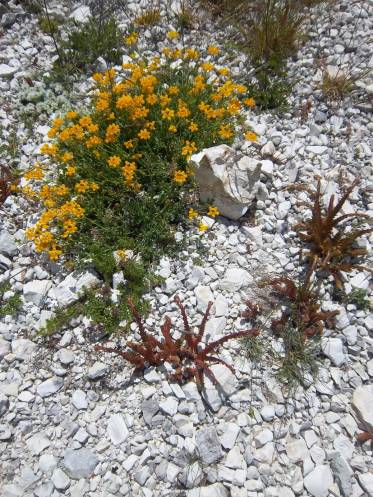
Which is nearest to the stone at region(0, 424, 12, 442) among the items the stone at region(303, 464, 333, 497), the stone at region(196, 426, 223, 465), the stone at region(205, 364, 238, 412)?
the stone at region(196, 426, 223, 465)

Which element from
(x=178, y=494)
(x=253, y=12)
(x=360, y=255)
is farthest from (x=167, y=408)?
(x=253, y=12)

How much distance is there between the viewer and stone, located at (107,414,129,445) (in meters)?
3.53

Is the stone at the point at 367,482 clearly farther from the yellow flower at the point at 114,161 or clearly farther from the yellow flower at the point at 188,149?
the yellow flower at the point at 114,161

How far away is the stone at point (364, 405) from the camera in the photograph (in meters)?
3.50

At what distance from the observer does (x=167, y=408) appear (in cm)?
361

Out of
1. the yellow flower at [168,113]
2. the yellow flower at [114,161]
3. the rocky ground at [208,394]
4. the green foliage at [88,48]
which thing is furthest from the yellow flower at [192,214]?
the green foliage at [88,48]

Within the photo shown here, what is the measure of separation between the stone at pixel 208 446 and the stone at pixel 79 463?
0.88m

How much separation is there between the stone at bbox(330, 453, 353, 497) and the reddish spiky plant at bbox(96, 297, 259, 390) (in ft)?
3.57

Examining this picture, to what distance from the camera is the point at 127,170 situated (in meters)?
4.44

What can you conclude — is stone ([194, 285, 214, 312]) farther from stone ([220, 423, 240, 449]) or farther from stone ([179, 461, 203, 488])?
stone ([179, 461, 203, 488])

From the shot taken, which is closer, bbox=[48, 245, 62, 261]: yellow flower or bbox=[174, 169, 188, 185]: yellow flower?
bbox=[48, 245, 62, 261]: yellow flower

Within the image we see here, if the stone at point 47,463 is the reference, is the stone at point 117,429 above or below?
above

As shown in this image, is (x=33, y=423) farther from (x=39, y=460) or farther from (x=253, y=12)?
(x=253, y=12)

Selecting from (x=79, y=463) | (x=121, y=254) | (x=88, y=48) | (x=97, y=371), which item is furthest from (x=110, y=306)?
(x=88, y=48)
